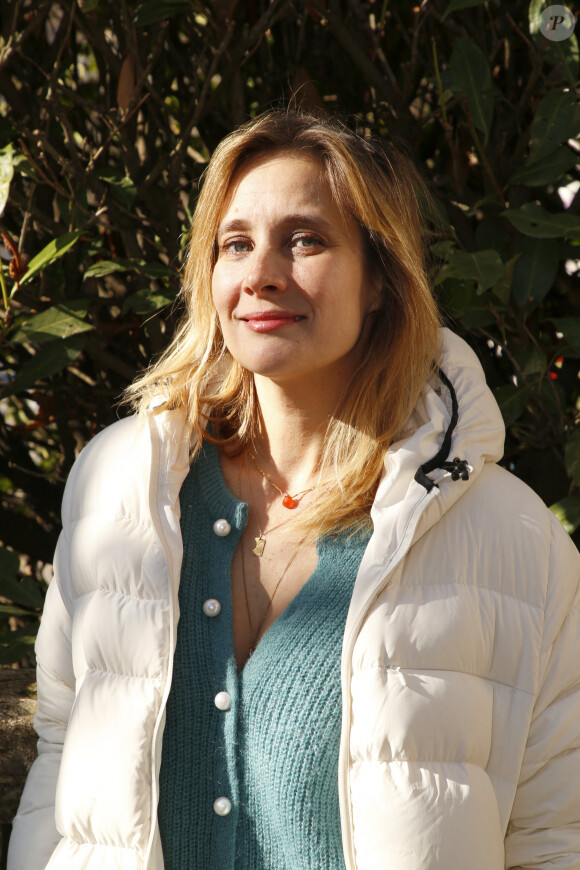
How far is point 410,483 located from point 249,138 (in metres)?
0.68

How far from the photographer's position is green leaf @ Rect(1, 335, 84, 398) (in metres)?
2.08

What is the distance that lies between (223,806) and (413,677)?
34 centimetres

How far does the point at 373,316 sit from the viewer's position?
5.73ft

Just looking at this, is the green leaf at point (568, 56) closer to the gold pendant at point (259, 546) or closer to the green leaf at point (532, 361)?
the green leaf at point (532, 361)

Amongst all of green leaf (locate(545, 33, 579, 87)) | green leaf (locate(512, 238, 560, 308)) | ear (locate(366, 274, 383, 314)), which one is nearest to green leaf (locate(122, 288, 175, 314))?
ear (locate(366, 274, 383, 314))

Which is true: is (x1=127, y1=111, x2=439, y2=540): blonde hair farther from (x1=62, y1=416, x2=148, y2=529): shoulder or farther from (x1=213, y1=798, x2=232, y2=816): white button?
(x1=213, y1=798, x2=232, y2=816): white button

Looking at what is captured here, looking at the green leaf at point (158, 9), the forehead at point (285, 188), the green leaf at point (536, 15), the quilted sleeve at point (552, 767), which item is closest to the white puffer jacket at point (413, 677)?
the quilted sleeve at point (552, 767)

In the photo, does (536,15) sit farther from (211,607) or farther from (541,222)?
(211,607)

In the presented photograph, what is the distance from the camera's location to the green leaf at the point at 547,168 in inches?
79.2

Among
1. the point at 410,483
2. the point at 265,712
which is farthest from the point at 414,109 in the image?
the point at 265,712

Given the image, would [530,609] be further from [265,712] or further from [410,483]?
[265,712]

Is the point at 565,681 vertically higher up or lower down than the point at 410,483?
lower down

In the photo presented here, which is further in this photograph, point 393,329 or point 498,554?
point 393,329

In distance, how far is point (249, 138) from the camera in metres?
1.68
